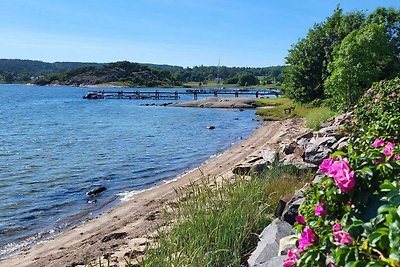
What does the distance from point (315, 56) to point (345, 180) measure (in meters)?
34.4

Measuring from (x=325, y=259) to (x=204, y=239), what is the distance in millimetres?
3590

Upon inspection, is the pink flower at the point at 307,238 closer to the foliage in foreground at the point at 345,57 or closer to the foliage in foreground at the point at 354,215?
the foliage in foreground at the point at 354,215

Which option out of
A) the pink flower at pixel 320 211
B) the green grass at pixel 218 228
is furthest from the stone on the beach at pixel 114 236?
the pink flower at pixel 320 211

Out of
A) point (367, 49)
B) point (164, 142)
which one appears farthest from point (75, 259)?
point (164, 142)

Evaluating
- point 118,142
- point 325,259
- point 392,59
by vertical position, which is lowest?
point 118,142

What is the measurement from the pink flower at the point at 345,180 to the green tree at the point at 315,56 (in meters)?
32.5

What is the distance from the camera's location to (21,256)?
1021 cm

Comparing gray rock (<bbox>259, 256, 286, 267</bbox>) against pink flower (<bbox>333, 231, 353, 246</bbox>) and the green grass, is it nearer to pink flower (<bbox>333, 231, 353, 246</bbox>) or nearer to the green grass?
the green grass

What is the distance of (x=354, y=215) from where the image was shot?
273cm

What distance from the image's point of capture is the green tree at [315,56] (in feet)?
113

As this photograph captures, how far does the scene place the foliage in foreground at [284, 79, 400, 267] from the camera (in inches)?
83.0

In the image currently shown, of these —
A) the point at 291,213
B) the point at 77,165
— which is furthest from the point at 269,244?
the point at 77,165

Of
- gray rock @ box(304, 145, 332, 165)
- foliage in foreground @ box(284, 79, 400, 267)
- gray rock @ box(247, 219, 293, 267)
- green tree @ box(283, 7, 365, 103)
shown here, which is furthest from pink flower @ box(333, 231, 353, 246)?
Answer: green tree @ box(283, 7, 365, 103)

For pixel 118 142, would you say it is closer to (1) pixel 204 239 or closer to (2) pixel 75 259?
(2) pixel 75 259
